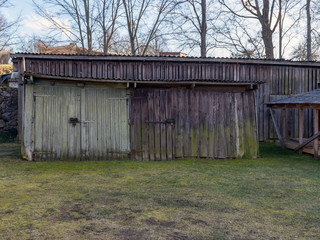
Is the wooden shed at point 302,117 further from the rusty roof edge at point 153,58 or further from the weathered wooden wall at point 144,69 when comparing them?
the rusty roof edge at point 153,58

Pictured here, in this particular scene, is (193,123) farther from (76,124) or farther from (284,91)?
(284,91)

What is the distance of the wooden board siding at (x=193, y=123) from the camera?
9891 millimetres

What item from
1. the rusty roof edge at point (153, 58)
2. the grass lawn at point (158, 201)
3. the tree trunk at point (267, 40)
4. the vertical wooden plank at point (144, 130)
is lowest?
the grass lawn at point (158, 201)

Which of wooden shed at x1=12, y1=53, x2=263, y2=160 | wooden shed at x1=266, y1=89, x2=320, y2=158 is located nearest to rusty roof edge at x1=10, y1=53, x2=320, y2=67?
wooden shed at x1=266, y1=89, x2=320, y2=158

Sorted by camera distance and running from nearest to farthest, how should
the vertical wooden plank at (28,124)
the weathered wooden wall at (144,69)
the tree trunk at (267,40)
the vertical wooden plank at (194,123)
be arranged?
the vertical wooden plank at (28,124)
the vertical wooden plank at (194,123)
the weathered wooden wall at (144,69)
the tree trunk at (267,40)

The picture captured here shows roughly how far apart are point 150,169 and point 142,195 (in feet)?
8.76

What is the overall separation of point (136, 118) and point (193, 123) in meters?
1.94

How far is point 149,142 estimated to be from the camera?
9.87 metres

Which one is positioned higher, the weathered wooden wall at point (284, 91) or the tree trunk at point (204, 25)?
the tree trunk at point (204, 25)

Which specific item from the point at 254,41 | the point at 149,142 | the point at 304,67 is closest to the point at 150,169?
the point at 149,142

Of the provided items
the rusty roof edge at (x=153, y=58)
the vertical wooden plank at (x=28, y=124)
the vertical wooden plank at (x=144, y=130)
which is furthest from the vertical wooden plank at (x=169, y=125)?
the vertical wooden plank at (x=28, y=124)

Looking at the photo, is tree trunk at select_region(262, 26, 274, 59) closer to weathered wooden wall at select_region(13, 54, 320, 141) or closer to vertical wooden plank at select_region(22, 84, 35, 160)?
weathered wooden wall at select_region(13, 54, 320, 141)

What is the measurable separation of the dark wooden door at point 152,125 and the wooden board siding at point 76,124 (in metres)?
0.30

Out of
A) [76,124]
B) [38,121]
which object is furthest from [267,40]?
[38,121]
